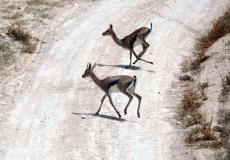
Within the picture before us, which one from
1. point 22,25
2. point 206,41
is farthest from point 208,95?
point 22,25

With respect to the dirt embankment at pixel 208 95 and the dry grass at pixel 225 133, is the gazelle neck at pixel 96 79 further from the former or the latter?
the dry grass at pixel 225 133

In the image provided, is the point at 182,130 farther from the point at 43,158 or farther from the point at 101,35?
the point at 101,35

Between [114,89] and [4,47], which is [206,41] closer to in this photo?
[4,47]

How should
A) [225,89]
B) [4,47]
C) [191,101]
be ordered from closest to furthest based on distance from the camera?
[191,101] < [225,89] < [4,47]

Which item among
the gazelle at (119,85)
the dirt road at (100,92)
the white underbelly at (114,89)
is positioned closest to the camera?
the dirt road at (100,92)

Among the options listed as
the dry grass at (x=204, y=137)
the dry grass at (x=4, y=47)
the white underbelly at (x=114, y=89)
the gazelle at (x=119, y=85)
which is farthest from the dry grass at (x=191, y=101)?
the dry grass at (x=4, y=47)

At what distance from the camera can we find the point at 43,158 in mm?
20500

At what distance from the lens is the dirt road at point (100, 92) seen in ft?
69.8

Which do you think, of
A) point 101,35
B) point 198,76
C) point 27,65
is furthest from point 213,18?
point 27,65

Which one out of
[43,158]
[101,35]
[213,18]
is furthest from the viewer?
[213,18]

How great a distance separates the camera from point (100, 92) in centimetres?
2595

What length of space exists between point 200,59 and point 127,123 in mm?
7156

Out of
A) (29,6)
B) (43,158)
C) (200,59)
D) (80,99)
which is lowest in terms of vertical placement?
(43,158)

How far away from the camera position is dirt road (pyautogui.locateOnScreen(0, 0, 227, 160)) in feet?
69.8
